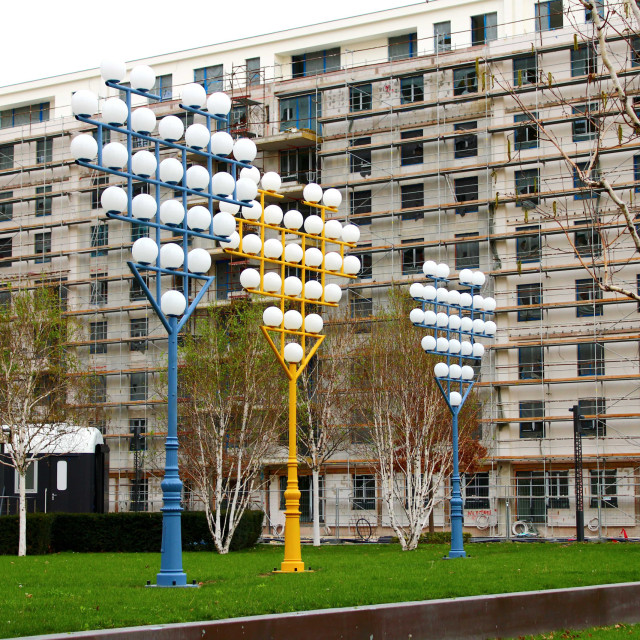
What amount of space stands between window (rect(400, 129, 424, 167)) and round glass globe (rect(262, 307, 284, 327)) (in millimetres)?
35617

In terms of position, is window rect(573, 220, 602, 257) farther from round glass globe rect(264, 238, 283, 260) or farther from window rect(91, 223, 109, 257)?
round glass globe rect(264, 238, 283, 260)

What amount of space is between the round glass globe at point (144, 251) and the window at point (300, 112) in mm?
43975

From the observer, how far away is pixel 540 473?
49656 mm

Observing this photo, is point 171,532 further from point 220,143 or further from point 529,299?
point 529,299

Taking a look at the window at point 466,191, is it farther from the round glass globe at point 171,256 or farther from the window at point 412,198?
the round glass globe at point 171,256

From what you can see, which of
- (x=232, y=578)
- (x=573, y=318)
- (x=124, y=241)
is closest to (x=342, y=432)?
(x=573, y=318)

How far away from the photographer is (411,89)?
55625 millimetres

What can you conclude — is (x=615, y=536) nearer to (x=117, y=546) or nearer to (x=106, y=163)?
(x=117, y=546)

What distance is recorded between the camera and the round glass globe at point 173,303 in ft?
52.2

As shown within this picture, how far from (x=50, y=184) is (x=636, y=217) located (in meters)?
34.1

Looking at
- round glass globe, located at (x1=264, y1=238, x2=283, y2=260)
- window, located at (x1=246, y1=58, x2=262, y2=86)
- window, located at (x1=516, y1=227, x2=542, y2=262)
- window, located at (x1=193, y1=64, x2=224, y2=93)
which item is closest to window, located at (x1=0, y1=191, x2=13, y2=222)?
window, located at (x1=193, y1=64, x2=224, y2=93)

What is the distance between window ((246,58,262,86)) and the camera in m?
60.7

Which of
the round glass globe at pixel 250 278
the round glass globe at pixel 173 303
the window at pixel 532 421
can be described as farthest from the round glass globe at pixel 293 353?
→ the window at pixel 532 421

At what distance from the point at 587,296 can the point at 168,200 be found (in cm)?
3644
